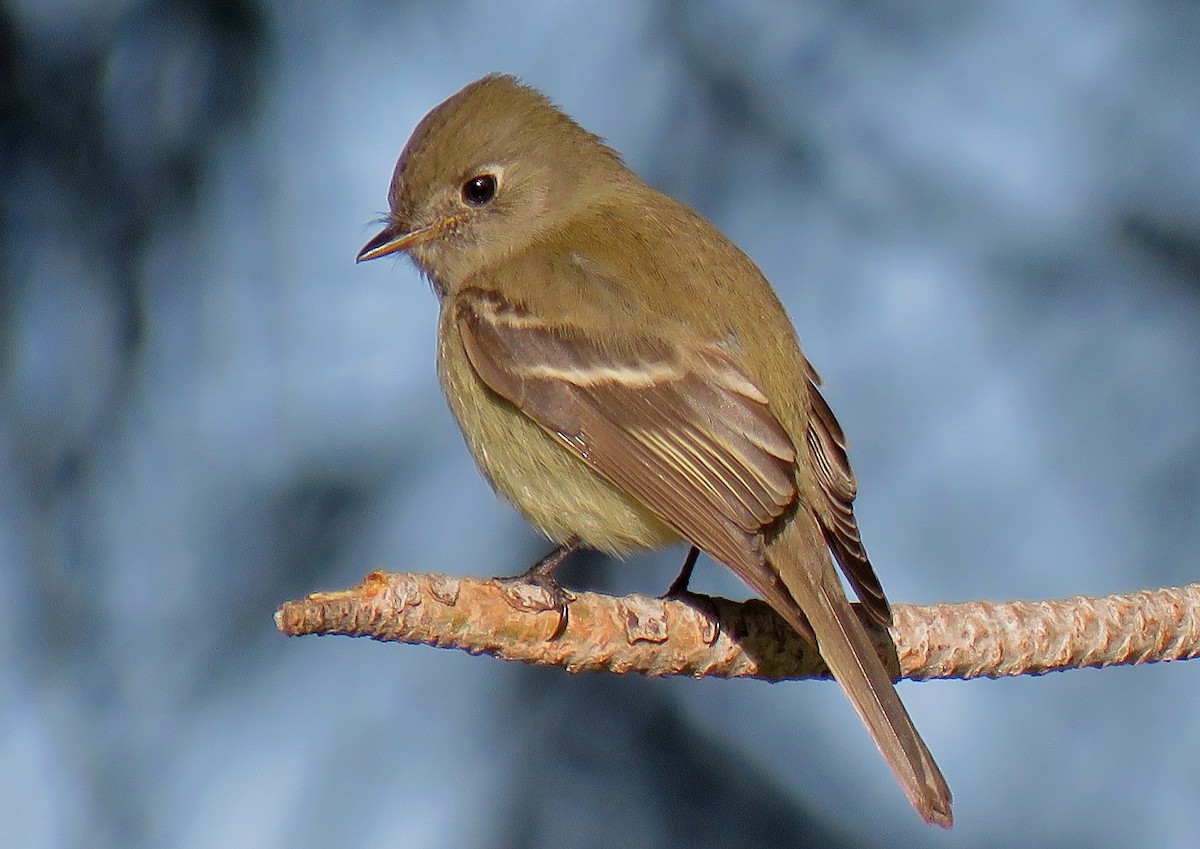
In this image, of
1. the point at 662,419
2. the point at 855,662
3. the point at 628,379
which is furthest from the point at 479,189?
the point at 855,662

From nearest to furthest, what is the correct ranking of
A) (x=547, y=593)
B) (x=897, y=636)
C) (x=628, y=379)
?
1. (x=547, y=593)
2. (x=897, y=636)
3. (x=628, y=379)

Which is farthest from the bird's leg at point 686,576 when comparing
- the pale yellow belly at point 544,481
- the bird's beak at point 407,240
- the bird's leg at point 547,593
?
the bird's beak at point 407,240

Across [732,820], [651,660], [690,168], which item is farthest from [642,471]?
[690,168]

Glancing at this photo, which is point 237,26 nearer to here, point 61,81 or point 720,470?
point 61,81

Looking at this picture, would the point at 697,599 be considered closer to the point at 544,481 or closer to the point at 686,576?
the point at 686,576

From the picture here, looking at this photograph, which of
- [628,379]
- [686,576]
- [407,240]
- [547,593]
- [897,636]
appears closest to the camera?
[547,593]

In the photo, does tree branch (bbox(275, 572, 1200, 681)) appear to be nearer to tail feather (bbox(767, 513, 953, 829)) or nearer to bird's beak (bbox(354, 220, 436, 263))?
tail feather (bbox(767, 513, 953, 829))

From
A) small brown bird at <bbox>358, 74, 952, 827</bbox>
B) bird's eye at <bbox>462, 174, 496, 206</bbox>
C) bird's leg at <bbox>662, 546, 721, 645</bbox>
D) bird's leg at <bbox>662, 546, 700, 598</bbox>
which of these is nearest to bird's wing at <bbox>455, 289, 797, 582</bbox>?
small brown bird at <bbox>358, 74, 952, 827</bbox>

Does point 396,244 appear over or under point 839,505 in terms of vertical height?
over
